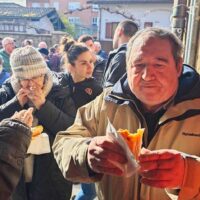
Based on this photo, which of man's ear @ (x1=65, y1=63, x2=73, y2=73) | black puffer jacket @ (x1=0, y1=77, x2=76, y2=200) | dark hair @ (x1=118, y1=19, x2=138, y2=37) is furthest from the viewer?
dark hair @ (x1=118, y1=19, x2=138, y2=37)

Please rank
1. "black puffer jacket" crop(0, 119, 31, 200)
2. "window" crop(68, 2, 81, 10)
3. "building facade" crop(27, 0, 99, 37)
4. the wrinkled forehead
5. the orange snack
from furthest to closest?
"window" crop(68, 2, 81, 10)
"building facade" crop(27, 0, 99, 37)
the orange snack
the wrinkled forehead
"black puffer jacket" crop(0, 119, 31, 200)

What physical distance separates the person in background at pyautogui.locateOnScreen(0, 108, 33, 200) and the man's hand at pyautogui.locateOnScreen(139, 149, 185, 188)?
1.96 ft

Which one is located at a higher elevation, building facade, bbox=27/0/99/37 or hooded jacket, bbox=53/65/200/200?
hooded jacket, bbox=53/65/200/200

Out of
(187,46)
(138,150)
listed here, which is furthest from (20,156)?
(187,46)

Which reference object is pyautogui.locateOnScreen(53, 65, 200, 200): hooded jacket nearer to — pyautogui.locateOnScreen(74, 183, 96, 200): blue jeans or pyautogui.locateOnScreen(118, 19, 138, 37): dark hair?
pyautogui.locateOnScreen(74, 183, 96, 200): blue jeans

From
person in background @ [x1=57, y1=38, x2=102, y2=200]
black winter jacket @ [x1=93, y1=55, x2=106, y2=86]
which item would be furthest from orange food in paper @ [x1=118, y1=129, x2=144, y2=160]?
black winter jacket @ [x1=93, y1=55, x2=106, y2=86]

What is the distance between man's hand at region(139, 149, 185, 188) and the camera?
1348 mm

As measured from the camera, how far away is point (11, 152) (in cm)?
163

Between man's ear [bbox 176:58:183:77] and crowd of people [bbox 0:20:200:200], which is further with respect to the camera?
man's ear [bbox 176:58:183:77]

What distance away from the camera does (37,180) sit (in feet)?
9.13

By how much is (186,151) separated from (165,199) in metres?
0.24

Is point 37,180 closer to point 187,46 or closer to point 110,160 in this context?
point 110,160

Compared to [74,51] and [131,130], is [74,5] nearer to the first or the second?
[74,51]

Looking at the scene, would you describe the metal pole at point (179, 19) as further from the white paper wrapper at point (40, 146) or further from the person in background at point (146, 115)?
the person in background at point (146, 115)
